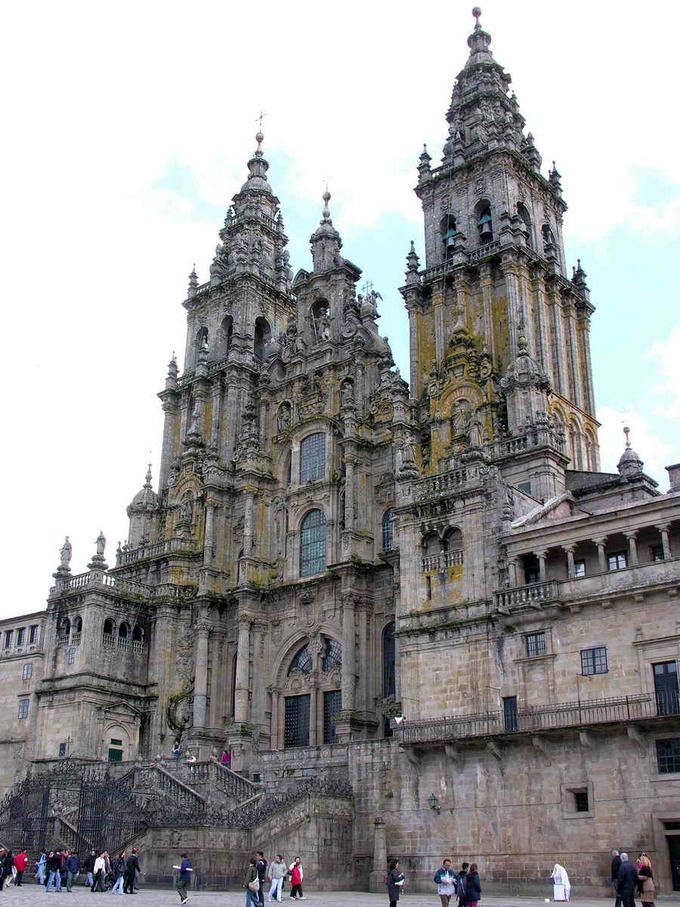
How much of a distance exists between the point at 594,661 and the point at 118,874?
642 inches

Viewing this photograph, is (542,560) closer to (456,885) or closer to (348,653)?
(456,885)

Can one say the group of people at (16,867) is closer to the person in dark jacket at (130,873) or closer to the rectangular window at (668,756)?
the person in dark jacket at (130,873)

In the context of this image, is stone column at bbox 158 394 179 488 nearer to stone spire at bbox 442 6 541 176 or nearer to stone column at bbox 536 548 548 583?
stone spire at bbox 442 6 541 176

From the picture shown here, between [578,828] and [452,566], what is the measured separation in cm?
1058

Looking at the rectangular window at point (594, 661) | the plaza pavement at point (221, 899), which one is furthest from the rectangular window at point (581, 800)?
the rectangular window at point (594, 661)

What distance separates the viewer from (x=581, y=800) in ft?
108

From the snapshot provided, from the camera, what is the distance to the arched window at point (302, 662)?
52.8 meters

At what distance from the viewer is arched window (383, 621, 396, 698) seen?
48928mm

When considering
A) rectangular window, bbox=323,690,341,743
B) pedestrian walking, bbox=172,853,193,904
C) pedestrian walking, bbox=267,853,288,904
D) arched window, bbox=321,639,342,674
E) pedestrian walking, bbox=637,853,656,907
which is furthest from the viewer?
arched window, bbox=321,639,342,674

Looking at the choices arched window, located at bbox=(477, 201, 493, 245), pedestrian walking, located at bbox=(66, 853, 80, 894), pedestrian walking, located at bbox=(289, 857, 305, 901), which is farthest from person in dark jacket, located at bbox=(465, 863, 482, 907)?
arched window, located at bbox=(477, 201, 493, 245)

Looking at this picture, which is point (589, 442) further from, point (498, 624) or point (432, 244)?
point (498, 624)

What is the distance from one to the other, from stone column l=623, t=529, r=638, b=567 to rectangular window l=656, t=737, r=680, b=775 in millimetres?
5672

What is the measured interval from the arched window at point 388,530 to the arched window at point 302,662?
6.86 metres

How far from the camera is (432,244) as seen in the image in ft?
185
